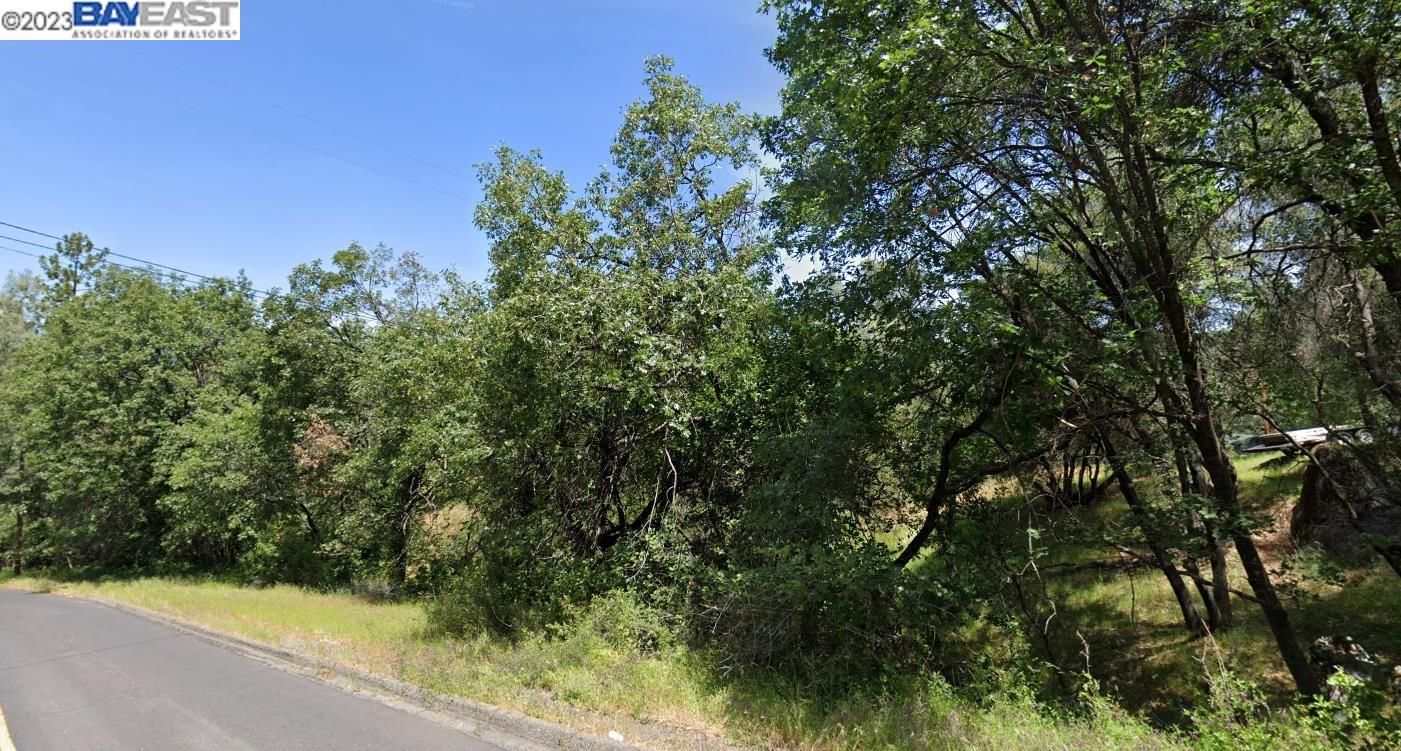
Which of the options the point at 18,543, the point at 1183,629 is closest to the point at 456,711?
the point at 1183,629

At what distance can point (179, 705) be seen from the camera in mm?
7418

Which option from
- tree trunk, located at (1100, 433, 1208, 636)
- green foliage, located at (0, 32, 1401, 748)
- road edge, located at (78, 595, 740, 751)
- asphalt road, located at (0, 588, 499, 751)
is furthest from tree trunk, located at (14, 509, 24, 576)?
tree trunk, located at (1100, 433, 1208, 636)

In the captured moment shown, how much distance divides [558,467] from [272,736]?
15.8 ft

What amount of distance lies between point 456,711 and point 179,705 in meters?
3.82

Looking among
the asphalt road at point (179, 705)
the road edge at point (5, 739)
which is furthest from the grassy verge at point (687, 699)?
the road edge at point (5, 739)

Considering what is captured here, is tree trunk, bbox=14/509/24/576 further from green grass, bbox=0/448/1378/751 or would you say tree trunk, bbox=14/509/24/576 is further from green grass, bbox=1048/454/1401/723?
green grass, bbox=1048/454/1401/723

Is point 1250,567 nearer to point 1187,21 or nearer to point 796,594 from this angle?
point 796,594

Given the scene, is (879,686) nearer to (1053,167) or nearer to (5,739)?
(1053,167)

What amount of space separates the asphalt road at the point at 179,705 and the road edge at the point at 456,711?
161 millimetres

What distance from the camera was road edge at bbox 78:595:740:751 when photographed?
17.8 feet

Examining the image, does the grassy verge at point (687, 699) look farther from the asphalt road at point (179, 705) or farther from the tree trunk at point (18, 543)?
the tree trunk at point (18, 543)

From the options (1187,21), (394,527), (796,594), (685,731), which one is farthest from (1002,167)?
(394,527)

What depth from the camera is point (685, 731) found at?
17.7 feet

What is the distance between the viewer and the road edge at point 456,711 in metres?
5.41
